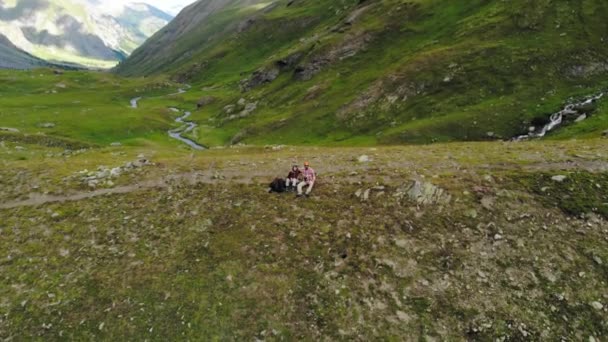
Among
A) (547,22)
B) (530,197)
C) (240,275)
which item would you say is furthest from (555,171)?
(547,22)

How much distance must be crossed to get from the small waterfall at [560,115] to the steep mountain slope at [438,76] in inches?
54.6

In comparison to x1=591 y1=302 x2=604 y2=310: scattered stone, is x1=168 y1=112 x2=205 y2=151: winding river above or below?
below

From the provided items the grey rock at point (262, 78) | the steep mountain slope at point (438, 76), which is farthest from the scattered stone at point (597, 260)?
the grey rock at point (262, 78)

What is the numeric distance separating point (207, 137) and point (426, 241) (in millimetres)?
82069

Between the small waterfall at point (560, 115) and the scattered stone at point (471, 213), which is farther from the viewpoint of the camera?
the small waterfall at point (560, 115)

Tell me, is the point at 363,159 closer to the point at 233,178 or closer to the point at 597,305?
the point at 233,178

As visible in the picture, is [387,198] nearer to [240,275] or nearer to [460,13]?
[240,275]

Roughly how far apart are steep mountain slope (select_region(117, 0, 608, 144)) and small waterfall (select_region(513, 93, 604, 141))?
1386 millimetres

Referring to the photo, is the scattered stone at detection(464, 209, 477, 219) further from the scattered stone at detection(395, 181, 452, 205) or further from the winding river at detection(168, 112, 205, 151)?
the winding river at detection(168, 112, 205, 151)

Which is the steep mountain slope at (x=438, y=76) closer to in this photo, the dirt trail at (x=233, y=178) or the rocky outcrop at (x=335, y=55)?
the rocky outcrop at (x=335, y=55)

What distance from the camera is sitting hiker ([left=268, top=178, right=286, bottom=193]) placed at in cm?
3008

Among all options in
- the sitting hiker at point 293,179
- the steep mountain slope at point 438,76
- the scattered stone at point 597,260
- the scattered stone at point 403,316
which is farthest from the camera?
the steep mountain slope at point 438,76

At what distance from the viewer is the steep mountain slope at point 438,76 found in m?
61.8

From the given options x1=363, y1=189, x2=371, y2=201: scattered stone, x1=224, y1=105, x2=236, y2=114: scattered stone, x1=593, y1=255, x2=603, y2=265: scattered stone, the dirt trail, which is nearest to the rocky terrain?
x1=593, y1=255, x2=603, y2=265: scattered stone
